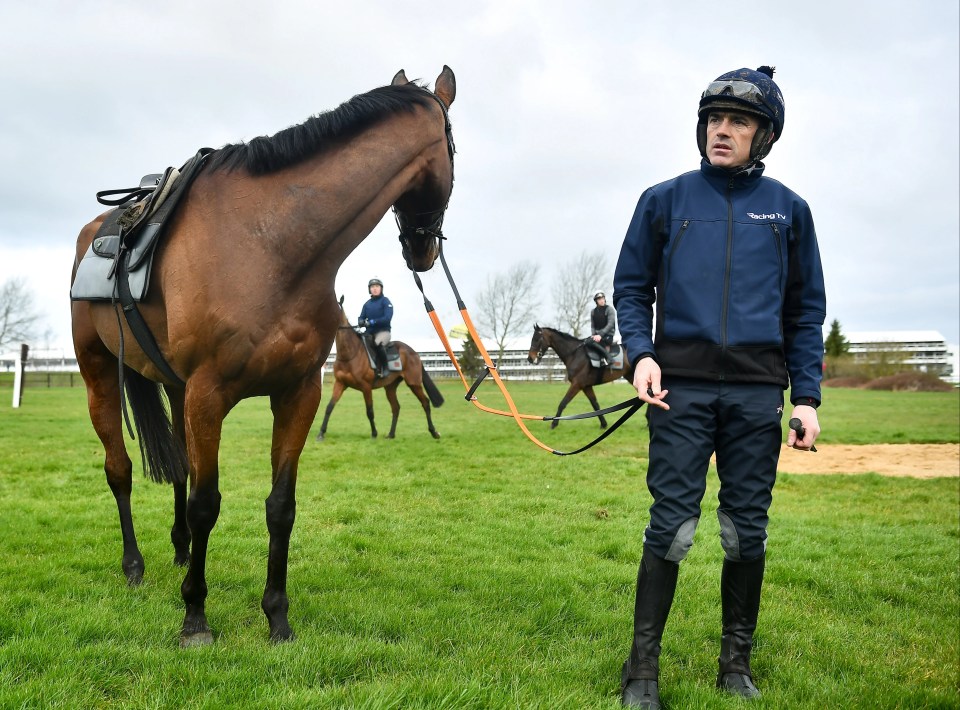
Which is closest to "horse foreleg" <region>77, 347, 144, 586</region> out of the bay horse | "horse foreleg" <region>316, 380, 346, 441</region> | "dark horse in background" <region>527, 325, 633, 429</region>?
A: the bay horse

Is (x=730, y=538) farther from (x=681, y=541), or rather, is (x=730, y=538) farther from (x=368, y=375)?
(x=368, y=375)

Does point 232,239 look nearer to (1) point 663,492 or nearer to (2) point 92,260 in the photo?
(2) point 92,260

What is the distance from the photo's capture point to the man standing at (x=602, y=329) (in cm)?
1455

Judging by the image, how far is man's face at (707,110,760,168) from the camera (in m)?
2.55

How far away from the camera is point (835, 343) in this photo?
189 ft

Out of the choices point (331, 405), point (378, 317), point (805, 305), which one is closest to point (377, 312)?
point (378, 317)

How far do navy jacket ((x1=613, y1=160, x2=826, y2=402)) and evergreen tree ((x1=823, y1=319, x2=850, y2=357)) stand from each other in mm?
57665

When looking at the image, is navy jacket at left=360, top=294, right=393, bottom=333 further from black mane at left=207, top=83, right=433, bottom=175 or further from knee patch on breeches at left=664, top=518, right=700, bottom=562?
knee patch on breeches at left=664, top=518, right=700, bottom=562

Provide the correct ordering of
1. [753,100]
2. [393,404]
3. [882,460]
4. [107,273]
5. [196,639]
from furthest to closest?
1. [393,404]
2. [882,460]
3. [107,273]
4. [196,639]
5. [753,100]

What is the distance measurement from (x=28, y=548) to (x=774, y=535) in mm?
5807

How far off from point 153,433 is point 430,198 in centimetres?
262

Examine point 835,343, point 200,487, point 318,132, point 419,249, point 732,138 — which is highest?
point 835,343

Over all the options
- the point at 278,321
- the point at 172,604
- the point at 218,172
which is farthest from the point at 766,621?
the point at 218,172

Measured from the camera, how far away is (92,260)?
374 cm
